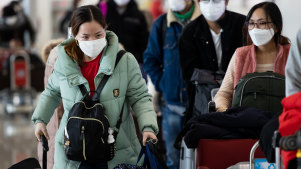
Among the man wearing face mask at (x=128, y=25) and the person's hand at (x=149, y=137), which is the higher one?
the man wearing face mask at (x=128, y=25)

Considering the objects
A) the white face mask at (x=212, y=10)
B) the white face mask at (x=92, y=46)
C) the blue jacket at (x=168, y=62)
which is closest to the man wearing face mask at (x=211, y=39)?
the white face mask at (x=212, y=10)

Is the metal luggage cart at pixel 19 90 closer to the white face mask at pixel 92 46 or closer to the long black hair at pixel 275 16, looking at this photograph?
the long black hair at pixel 275 16

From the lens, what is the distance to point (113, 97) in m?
A: 4.56

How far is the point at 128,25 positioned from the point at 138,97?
3.93 m

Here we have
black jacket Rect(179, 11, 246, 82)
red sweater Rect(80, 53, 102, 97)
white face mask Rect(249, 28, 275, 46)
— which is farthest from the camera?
black jacket Rect(179, 11, 246, 82)

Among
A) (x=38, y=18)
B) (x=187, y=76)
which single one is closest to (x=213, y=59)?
(x=187, y=76)

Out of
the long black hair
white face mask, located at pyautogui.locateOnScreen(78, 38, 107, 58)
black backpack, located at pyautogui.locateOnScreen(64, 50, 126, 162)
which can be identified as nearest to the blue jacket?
the long black hair

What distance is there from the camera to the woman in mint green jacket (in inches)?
179

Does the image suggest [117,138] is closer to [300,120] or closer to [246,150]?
[246,150]

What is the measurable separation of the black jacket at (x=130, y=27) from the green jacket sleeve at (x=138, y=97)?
11.9 ft

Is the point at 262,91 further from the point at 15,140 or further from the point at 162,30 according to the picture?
the point at 15,140

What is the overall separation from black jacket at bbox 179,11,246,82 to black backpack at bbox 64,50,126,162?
5.61ft

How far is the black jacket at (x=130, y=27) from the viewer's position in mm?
8367

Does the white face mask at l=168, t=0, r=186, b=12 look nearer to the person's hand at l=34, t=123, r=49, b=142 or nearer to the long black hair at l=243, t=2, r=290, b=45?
the long black hair at l=243, t=2, r=290, b=45
